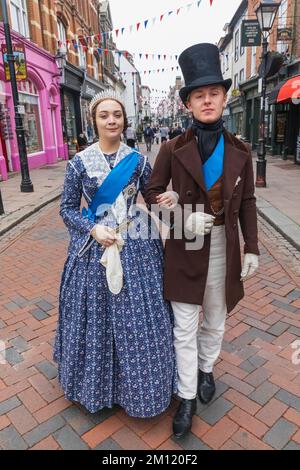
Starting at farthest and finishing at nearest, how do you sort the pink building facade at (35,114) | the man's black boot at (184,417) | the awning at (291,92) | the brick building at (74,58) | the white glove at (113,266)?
1. the brick building at (74,58)
2. the pink building facade at (35,114)
3. the awning at (291,92)
4. the man's black boot at (184,417)
5. the white glove at (113,266)

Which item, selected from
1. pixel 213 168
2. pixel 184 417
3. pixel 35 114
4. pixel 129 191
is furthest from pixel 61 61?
pixel 184 417

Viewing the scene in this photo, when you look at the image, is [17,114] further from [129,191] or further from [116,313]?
[116,313]

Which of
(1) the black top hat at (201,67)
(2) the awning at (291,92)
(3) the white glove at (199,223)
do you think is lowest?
(3) the white glove at (199,223)

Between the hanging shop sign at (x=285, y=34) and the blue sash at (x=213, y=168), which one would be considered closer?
the blue sash at (x=213, y=168)

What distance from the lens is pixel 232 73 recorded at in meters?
29.4

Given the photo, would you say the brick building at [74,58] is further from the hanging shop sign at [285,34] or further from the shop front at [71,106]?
the hanging shop sign at [285,34]

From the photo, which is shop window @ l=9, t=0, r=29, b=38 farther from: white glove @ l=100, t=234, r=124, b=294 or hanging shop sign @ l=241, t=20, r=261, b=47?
white glove @ l=100, t=234, r=124, b=294

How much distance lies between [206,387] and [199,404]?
11cm

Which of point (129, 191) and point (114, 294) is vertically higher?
point (129, 191)

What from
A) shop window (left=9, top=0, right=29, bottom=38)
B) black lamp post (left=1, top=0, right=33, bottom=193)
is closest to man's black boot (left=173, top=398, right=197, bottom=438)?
black lamp post (left=1, top=0, right=33, bottom=193)

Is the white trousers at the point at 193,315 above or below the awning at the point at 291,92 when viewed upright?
below

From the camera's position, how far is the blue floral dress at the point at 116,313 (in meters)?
2.03

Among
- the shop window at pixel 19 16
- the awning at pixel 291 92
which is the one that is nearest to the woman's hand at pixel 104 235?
the awning at pixel 291 92

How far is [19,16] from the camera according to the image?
14.2m
